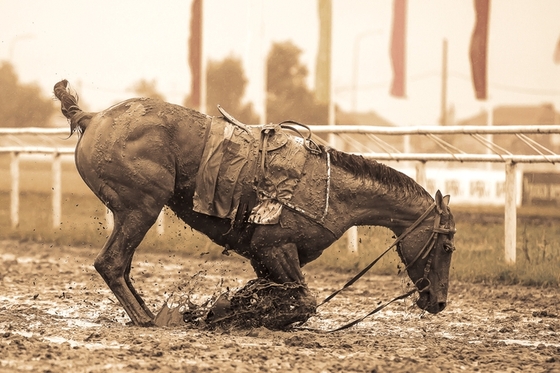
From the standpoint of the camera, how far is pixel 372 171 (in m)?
7.42

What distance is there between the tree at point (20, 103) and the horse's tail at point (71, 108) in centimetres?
3273

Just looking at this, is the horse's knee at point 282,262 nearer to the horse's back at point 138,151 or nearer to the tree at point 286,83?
the horse's back at point 138,151

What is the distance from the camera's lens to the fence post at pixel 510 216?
10.4 m

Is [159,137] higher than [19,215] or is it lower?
higher

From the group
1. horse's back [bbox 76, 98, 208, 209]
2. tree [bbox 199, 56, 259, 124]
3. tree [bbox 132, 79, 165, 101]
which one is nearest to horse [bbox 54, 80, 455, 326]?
horse's back [bbox 76, 98, 208, 209]

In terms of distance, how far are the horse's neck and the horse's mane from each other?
2 centimetres

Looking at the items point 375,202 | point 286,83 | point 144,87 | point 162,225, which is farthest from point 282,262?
point 286,83

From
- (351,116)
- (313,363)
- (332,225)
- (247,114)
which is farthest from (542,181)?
(351,116)

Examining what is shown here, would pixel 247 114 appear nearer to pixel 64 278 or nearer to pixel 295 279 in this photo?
pixel 64 278

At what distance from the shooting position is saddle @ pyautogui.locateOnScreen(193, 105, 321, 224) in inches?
283

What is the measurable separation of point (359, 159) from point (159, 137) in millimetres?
1481

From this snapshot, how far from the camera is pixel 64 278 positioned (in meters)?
10.3

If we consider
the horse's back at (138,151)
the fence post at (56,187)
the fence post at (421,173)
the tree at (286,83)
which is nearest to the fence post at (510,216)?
the fence post at (421,173)

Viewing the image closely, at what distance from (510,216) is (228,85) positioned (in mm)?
40097
